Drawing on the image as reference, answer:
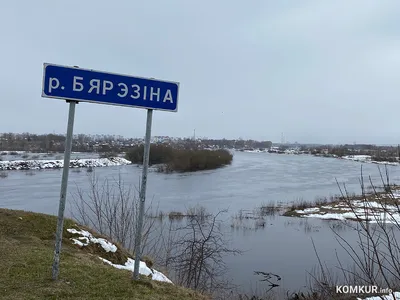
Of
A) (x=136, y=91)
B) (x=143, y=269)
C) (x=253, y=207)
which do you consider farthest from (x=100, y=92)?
(x=253, y=207)

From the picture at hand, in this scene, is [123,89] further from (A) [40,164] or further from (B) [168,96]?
(A) [40,164]

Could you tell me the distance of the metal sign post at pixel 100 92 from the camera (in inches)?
136

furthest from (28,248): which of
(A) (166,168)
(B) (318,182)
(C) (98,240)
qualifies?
(A) (166,168)

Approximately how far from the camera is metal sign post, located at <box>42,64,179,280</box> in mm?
3459

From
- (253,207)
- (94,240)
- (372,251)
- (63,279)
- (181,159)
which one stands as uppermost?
(372,251)

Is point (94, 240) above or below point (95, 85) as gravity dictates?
below

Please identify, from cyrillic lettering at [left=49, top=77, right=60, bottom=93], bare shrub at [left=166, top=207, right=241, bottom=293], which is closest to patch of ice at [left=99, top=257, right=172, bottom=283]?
bare shrub at [left=166, top=207, right=241, bottom=293]

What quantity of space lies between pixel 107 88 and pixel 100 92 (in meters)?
0.08

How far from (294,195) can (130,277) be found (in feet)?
81.7

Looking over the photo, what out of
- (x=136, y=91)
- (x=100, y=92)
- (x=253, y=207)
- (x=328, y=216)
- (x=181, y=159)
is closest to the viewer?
(x=100, y=92)

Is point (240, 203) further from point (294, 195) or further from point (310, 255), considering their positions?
point (310, 255)

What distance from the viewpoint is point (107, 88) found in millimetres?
3678

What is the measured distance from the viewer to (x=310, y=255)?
1356 centimetres

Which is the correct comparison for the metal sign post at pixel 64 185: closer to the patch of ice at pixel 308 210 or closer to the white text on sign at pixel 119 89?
the white text on sign at pixel 119 89
